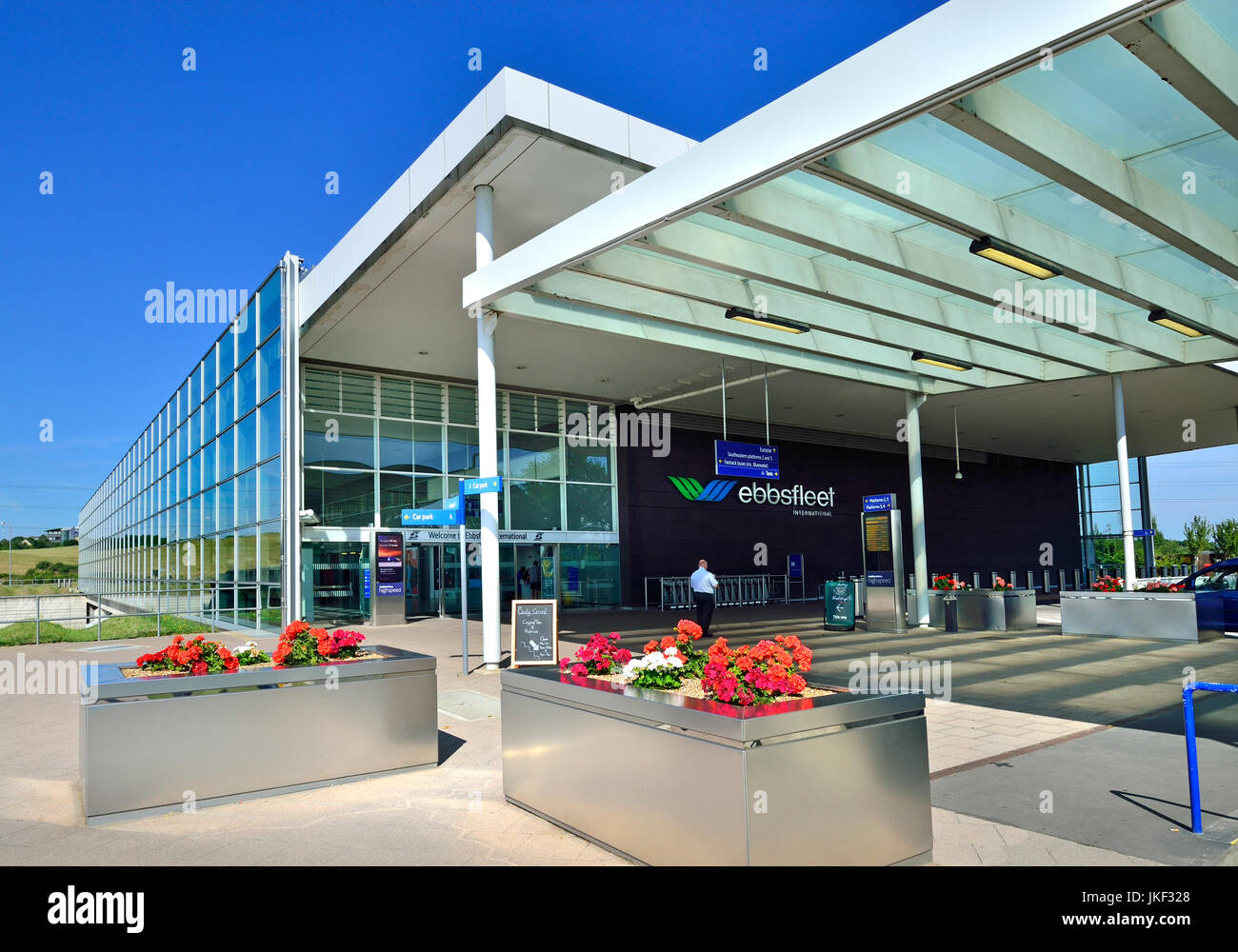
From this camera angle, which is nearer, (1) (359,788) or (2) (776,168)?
(1) (359,788)

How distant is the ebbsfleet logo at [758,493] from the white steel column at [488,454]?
14.4 meters

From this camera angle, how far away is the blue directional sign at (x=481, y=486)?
11.5 m

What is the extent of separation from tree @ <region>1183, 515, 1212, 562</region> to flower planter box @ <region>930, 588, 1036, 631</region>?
1153 inches

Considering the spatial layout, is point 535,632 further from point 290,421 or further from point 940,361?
point 940,361

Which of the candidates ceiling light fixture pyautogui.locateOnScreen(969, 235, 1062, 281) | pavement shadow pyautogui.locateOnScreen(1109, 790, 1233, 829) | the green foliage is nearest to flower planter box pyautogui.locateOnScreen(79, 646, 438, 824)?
the green foliage

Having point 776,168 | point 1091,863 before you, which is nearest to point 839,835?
point 1091,863

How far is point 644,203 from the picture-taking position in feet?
27.4

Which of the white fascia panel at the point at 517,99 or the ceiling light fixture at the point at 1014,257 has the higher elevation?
the white fascia panel at the point at 517,99

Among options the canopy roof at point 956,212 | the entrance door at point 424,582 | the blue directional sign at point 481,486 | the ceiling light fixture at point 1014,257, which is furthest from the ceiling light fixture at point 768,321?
the entrance door at point 424,582

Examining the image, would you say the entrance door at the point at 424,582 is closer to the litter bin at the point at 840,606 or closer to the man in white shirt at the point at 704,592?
the man in white shirt at the point at 704,592

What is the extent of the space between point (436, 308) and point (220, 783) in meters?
12.0

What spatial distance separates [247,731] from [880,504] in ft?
49.1
